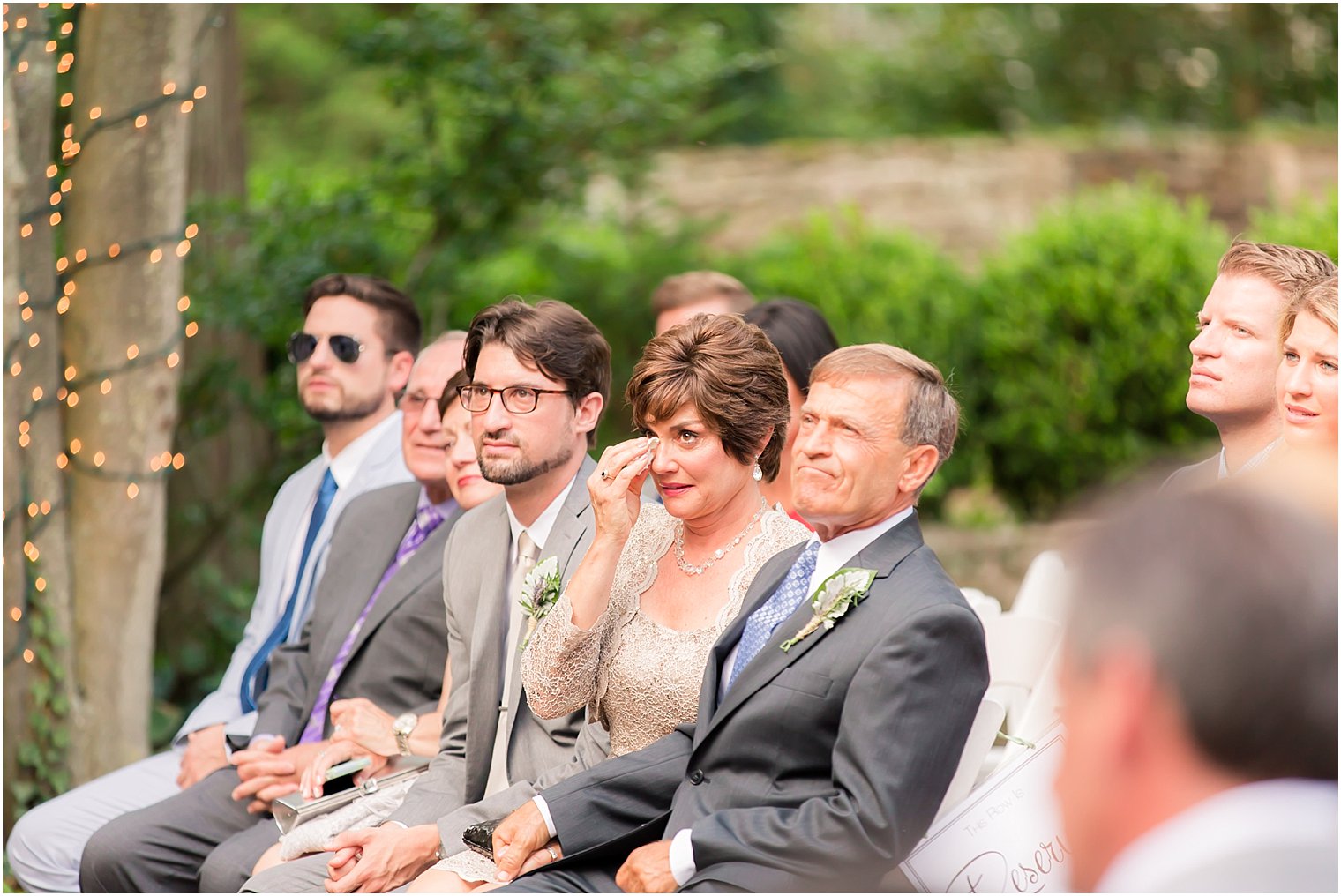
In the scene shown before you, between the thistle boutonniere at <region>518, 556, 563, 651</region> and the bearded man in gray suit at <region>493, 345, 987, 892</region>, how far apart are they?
0.44 m

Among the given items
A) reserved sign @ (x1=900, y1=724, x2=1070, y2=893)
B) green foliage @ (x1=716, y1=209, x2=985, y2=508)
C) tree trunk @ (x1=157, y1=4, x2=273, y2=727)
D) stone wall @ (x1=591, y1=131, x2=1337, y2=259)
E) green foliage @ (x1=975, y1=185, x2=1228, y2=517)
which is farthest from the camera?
stone wall @ (x1=591, y1=131, x2=1337, y2=259)

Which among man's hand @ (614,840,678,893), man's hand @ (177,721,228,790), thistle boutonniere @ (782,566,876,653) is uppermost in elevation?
thistle boutonniere @ (782,566,876,653)

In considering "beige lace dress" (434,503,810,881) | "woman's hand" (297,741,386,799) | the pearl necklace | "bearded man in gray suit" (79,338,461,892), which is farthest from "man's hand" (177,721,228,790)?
the pearl necklace

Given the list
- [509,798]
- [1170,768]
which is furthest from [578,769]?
[1170,768]

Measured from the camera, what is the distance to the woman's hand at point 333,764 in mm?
3602

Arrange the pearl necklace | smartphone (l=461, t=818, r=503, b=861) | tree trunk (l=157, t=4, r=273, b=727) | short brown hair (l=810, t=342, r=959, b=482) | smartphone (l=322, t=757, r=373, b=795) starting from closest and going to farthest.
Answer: short brown hair (l=810, t=342, r=959, b=482) → smartphone (l=461, t=818, r=503, b=861) → the pearl necklace → smartphone (l=322, t=757, r=373, b=795) → tree trunk (l=157, t=4, r=273, b=727)

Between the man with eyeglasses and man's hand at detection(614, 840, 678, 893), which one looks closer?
man's hand at detection(614, 840, 678, 893)

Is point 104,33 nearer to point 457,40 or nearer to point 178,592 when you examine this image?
point 457,40

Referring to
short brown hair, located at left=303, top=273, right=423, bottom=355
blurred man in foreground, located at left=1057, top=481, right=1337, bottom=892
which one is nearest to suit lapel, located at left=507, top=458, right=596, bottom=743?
short brown hair, located at left=303, top=273, right=423, bottom=355

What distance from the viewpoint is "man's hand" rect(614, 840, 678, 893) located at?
8.64 feet

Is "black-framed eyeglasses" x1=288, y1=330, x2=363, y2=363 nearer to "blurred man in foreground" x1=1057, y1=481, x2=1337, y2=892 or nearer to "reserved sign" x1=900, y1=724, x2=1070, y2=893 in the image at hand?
"reserved sign" x1=900, y1=724, x2=1070, y2=893

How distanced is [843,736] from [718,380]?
36.8 inches

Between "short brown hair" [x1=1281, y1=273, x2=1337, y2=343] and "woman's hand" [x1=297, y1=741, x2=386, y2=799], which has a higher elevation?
"short brown hair" [x1=1281, y1=273, x2=1337, y2=343]

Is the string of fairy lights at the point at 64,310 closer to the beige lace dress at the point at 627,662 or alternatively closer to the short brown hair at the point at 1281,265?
the beige lace dress at the point at 627,662
